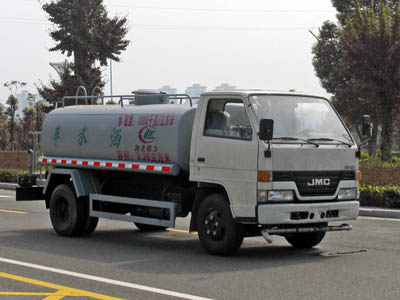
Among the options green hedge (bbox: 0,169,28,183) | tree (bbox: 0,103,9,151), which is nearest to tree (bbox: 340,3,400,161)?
green hedge (bbox: 0,169,28,183)

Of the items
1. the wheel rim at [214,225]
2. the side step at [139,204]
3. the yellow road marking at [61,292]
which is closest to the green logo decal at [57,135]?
the side step at [139,204]

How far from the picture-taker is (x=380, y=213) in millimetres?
16141

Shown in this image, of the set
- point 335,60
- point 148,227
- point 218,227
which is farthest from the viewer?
point 335,60

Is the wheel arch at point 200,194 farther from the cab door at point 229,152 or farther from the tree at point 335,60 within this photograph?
the tree at point 335,60

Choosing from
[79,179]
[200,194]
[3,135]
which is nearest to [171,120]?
[200,194]

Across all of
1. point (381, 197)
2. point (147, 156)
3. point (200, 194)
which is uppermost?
point (147, 156)

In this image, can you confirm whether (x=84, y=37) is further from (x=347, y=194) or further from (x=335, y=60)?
(x=347, y=194)

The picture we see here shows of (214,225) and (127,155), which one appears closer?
(214,225)

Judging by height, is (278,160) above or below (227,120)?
below

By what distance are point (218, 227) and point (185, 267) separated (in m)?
1.00

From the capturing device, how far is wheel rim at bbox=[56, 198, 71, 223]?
13.0 m

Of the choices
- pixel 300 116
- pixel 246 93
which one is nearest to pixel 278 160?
pixel 300 116

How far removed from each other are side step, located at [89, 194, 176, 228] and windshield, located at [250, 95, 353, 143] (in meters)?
1.91

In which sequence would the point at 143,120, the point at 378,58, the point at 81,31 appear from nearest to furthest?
the point at 143,120 → the point at 378,58 → the point at 81,31
